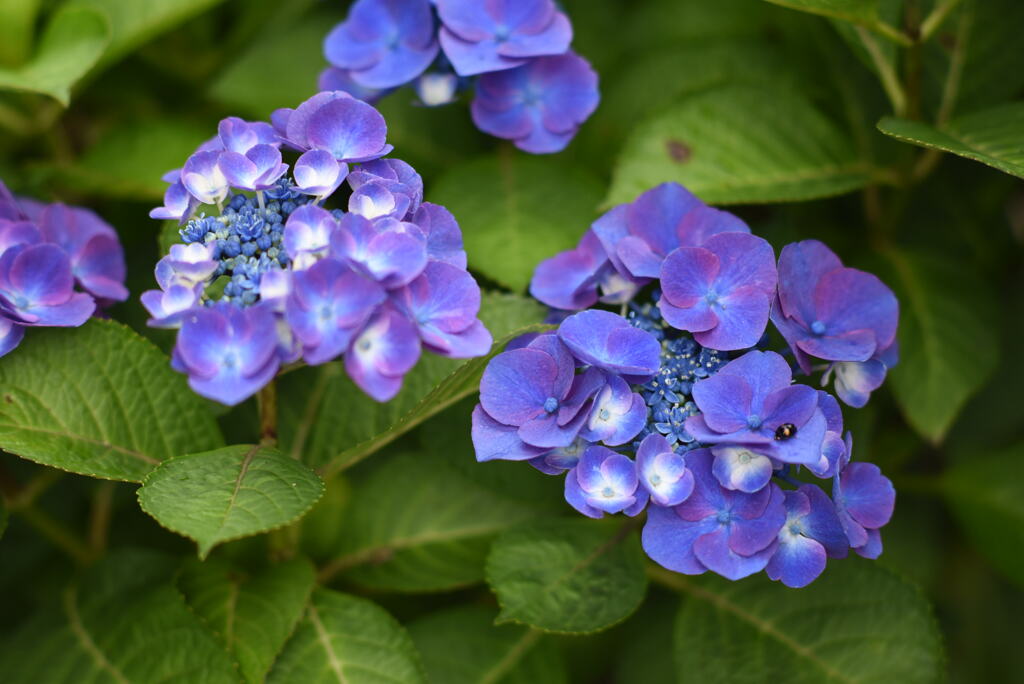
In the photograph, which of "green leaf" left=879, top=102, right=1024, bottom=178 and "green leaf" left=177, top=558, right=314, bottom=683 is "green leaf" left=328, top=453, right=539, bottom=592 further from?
"green leaf" left=879, top=102, right=1024, bottom=178

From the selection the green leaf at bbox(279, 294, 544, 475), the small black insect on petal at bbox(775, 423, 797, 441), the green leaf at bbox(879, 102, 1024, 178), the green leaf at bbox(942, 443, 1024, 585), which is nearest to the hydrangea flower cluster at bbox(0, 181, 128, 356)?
the green leaf at bbox(279, 294, 544, 475)

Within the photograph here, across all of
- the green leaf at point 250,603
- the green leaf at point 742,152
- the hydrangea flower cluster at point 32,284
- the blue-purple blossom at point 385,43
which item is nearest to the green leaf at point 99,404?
the hydrangea flower cluster at point 32,284

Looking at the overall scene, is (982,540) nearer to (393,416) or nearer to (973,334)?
(973,334)

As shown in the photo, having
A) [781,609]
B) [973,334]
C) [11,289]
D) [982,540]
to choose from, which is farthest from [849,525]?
[11,289]

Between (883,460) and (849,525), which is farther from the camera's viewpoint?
(883,460)

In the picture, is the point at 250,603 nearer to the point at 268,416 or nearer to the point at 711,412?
the point at 268,416

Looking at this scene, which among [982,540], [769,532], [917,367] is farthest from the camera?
[982,540]

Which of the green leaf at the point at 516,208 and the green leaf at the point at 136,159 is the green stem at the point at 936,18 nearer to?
the green leaf at the point at 516,208
